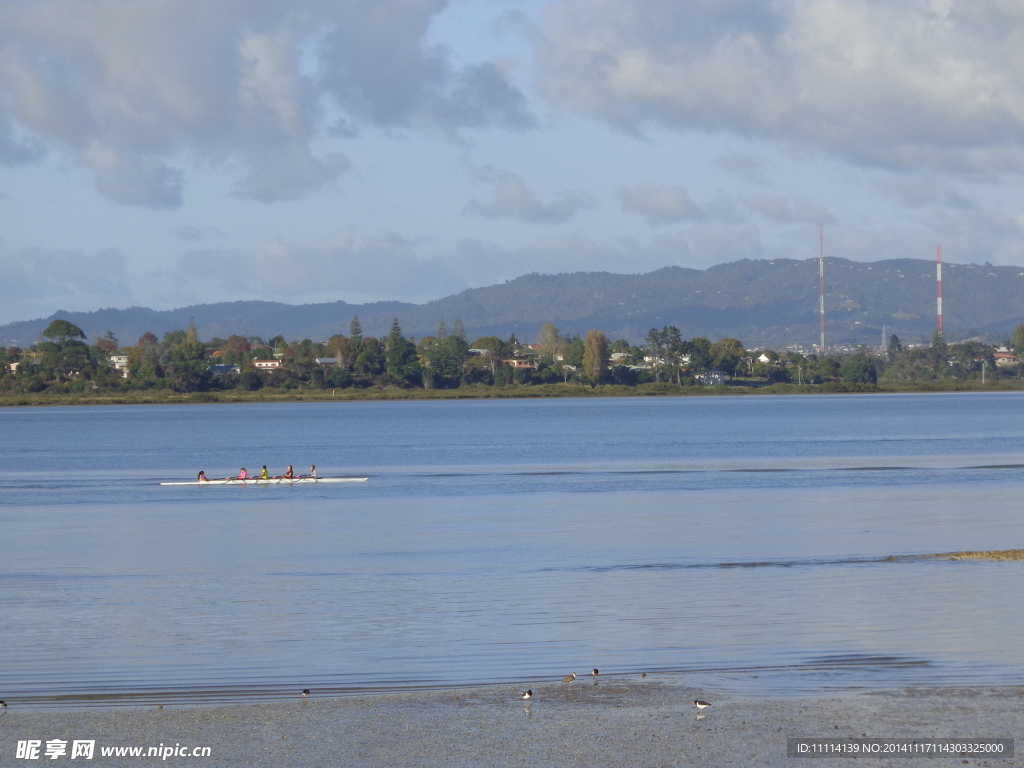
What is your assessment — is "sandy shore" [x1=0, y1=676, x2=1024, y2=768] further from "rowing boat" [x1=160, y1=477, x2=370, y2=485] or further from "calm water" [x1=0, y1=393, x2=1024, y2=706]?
"rowing boat" [x1=160, y1=477, x2=370, y2=485]

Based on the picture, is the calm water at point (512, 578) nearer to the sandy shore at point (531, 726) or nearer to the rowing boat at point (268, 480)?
the rowing boat at point (268, 480)

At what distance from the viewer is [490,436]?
336 ft

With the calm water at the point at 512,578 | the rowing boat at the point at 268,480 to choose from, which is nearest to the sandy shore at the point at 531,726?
the calm water at the point at 512,578

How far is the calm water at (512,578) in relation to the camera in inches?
683

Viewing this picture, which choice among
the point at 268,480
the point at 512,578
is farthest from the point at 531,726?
the point at 268,480

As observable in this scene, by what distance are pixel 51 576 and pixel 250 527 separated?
11.6m

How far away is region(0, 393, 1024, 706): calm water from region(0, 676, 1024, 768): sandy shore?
107 cm

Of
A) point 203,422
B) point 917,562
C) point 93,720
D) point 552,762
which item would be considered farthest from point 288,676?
point 203,422

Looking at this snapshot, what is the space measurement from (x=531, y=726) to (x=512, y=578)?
496 inches

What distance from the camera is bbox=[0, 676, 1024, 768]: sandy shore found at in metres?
12.6

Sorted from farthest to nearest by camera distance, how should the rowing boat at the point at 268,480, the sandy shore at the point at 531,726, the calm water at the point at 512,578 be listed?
the rowing boat at the point at 268,480, the calm water at the point at 512,578, the sandy shore at the point at 531,726

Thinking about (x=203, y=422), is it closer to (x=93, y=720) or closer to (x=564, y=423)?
(x=564, y=423)

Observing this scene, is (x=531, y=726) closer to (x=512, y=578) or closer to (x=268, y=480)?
(x=512, y=578)

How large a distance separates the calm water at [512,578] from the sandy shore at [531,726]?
1.07m
